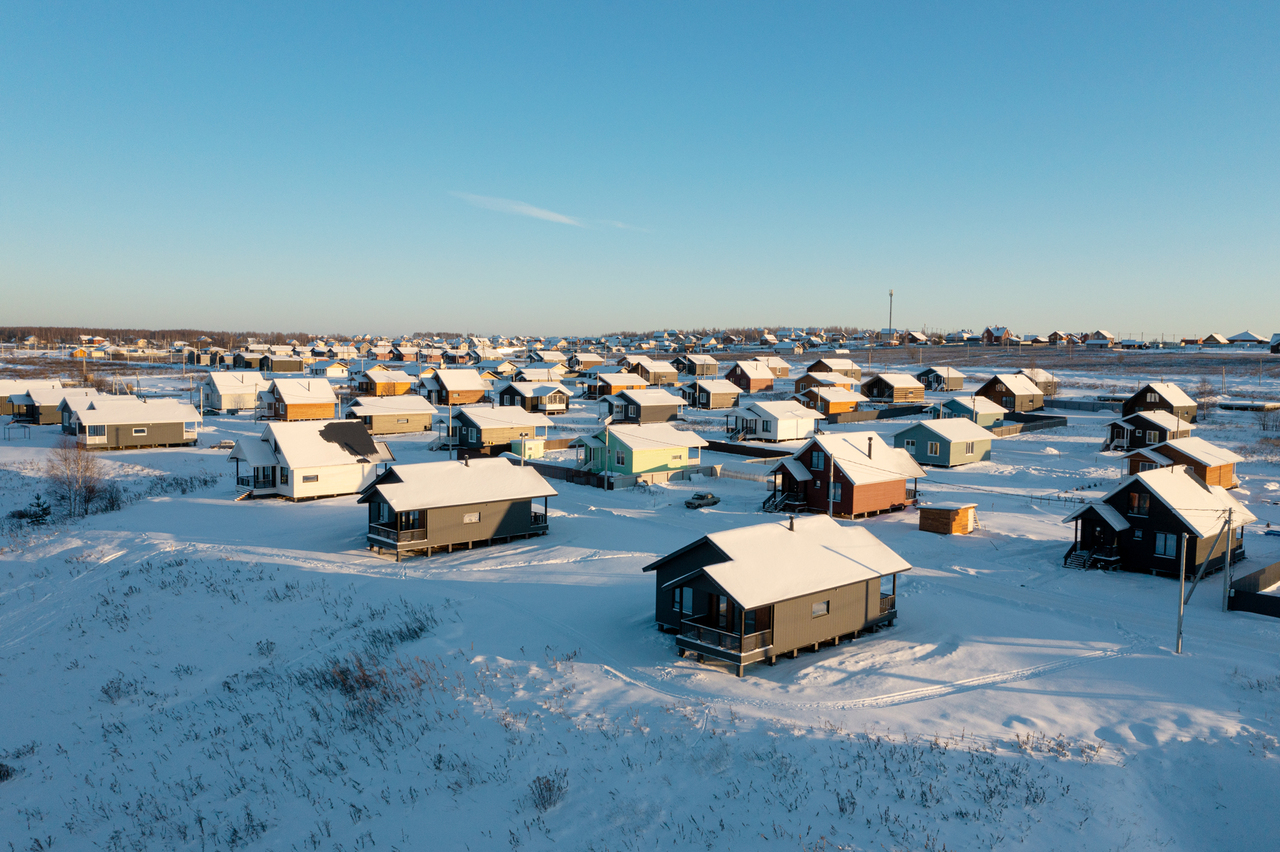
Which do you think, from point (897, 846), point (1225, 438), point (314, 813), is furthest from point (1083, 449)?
point (314, 813)

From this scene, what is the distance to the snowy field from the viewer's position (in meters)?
16.0

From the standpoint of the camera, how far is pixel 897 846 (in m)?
14.6

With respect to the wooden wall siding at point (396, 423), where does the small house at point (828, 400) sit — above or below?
above

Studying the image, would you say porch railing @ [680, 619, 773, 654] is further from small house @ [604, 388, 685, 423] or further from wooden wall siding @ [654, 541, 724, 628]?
small house @ [604, 388, 685, 423]

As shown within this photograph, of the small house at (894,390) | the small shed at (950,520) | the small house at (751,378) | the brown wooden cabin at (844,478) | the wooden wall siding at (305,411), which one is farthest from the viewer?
the small house at (751,378)

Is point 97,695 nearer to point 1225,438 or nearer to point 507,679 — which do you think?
point 507,679

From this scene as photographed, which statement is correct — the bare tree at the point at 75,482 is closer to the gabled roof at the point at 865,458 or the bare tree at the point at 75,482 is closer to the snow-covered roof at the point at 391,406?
the snow-covered roof at the point at 391,406

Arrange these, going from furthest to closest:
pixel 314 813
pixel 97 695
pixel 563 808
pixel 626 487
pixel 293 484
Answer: pixel 626 487
pixel 293 484
pixel 97 695
pixel 314 813
pixel 563 808

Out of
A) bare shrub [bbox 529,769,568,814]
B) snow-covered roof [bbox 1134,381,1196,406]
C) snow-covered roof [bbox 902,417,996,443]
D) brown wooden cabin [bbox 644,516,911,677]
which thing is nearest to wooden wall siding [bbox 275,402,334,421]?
snow-covered roof [bbox 902,417,996,443]

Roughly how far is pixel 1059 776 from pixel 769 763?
6122mm

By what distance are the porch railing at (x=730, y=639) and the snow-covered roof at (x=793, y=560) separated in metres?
1.22

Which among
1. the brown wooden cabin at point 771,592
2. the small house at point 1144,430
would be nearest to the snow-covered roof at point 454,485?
the brown wooden cabin at point 771,592

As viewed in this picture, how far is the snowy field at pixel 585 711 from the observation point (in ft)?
52.6

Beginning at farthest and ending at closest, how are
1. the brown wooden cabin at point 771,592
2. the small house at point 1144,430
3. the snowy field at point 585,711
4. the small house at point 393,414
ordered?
the small house at point 393,414 < the small house at point 1144,430 < the brown wooden cabin at point 771,592 < the snowy field at point 585,711
